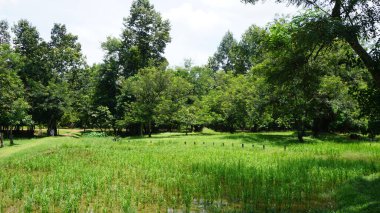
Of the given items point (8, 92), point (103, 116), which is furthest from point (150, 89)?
point (8, 92)

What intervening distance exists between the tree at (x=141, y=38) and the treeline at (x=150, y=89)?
0.19 m

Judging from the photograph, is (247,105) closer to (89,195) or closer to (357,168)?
(357,168)

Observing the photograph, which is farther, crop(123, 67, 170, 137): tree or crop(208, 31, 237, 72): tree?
crop(208, 31, 237, 72): tree

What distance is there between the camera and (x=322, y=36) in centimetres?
1167

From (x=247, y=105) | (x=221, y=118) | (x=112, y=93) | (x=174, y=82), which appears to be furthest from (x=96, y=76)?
(x=247, y=105)

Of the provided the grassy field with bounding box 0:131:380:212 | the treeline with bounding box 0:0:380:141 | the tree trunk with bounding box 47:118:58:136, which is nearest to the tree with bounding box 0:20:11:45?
the treeline with bounding box 0:0:380:141

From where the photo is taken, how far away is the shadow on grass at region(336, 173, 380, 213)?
8820 millimetres

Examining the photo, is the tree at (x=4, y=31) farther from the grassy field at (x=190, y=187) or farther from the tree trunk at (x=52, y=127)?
the grassy field at (x=190, y=187)

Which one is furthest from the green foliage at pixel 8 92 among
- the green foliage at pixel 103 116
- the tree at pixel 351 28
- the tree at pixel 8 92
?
the tree at pixel 351 28

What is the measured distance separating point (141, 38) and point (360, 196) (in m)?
56.3

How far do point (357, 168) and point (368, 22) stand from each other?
6562mm

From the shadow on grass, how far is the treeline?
5.80 m

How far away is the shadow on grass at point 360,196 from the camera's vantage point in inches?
347

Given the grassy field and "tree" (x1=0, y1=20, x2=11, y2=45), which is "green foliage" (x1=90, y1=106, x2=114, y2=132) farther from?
the grassy field
